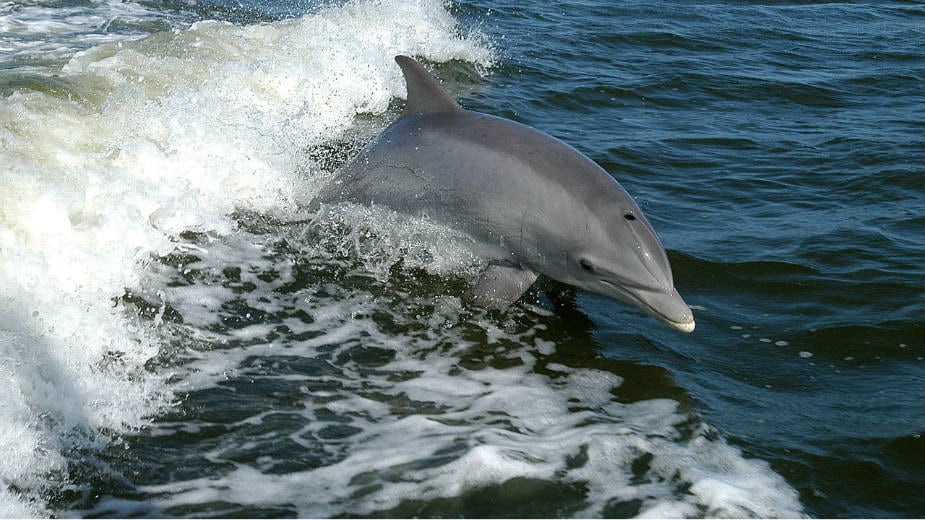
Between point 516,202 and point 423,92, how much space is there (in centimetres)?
146

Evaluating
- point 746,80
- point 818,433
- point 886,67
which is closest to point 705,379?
point 818,433

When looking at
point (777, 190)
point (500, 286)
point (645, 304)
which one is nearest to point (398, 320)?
point (500, 286)

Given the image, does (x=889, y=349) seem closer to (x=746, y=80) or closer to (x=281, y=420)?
(x=281, y=420)

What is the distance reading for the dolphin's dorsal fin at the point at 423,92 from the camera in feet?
26.3

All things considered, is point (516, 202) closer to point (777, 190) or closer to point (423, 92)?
point (423, 92)

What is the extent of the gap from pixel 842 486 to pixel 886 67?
12.1 m

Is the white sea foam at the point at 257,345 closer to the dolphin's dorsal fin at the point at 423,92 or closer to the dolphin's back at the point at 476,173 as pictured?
the dolphin's back at the point at 476,173

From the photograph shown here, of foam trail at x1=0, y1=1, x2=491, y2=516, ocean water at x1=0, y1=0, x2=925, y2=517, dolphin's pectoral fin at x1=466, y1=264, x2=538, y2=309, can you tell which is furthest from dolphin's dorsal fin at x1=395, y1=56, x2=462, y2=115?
foam trail at x1=0, y1=1, x2=491, y2=516

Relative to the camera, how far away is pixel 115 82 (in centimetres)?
1138

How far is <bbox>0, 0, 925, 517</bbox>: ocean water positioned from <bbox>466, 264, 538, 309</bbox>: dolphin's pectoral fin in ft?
0.56

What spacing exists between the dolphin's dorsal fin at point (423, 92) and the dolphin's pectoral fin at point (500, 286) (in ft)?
4.99

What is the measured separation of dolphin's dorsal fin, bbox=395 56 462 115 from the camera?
8008mm

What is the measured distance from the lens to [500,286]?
729 cm

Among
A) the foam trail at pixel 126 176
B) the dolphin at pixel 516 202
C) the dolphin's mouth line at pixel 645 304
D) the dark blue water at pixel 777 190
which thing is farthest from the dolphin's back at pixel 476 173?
the foam trail at pixel 126 176
